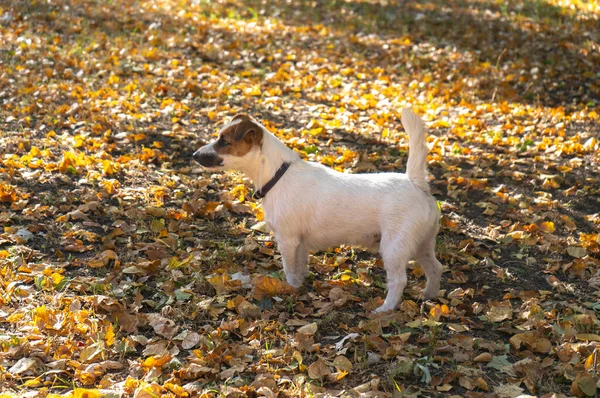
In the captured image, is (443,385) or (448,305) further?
(448,305)

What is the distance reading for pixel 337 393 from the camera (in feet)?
12.7

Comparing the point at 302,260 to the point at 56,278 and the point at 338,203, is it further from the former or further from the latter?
the point at 56,278

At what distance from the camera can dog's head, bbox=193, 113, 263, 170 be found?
4992 millimetres

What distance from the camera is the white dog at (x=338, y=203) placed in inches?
188

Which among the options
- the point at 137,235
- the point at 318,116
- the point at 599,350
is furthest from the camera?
the point at 318,116

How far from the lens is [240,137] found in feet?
16.4

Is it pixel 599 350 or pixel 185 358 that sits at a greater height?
pixel 599 350

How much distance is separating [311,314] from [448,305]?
1.02 meters

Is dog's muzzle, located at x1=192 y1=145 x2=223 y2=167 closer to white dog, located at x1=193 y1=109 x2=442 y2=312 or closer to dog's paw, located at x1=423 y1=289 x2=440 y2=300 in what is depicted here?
white dog, located at x1=193 y1=109 x2=442 y2=312

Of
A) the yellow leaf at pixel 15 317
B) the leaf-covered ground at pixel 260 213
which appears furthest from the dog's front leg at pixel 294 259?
the yellow leaf at pixel 15 317

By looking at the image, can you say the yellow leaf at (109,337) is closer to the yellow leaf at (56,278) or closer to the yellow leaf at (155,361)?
the yellow leaf at (155,361)

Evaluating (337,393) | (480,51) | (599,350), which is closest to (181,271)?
(337,393)

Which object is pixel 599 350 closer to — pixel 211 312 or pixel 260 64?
pixel 211 312

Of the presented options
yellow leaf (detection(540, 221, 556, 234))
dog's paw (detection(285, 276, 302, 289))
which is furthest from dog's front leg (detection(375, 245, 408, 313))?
yellow leaf (detection(540, 221, 556, 234))
